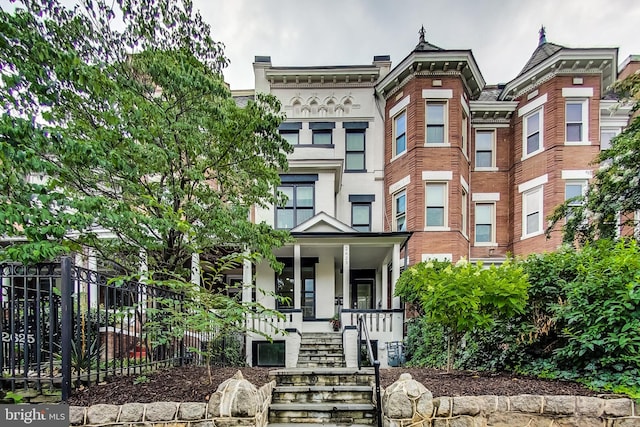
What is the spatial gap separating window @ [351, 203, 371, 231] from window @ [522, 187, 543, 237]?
5561 mm

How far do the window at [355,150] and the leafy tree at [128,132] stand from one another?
5731mm

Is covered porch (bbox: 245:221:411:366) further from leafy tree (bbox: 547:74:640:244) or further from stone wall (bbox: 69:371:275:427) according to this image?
stone wall (bbox: 69:371:275:427)

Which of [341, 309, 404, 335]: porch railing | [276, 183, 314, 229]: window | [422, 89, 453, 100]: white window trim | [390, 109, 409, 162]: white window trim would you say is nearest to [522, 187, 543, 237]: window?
[422, 89, 453, 100]: white window trim

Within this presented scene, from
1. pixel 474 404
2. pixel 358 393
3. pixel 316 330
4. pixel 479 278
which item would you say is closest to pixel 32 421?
pixel 358 393

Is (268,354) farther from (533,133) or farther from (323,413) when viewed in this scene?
(533,133)

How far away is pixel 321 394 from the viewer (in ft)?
17.3

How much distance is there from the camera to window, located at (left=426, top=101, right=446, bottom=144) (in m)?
11.9

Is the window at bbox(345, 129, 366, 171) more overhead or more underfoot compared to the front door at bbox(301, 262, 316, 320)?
more overhead

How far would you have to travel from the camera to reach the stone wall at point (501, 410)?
3719 mm

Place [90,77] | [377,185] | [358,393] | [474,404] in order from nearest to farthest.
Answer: [474,404] < [90,77] < [358,393] < [377,185]

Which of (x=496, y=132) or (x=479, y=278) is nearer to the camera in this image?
(x=479, y=278)

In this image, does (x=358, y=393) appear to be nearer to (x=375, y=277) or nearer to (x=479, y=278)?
(x=479, y=278)

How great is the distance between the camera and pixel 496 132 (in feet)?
43.5

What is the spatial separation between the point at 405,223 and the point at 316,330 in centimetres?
476
